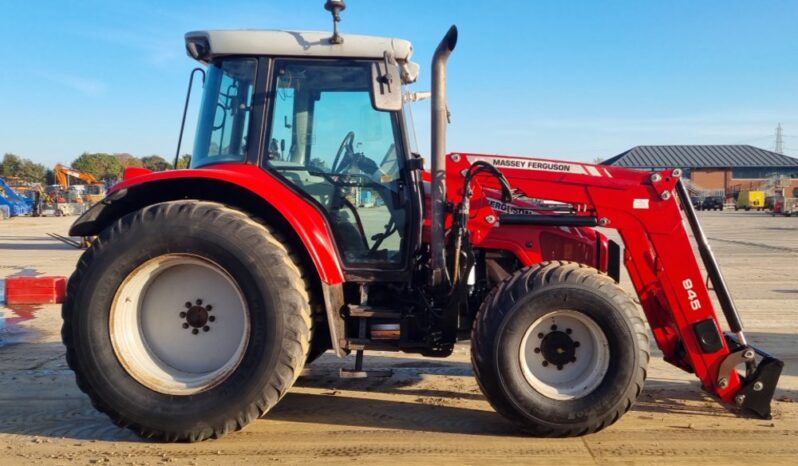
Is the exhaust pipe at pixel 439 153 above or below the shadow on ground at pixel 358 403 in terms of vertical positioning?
above

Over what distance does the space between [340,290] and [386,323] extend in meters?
0.37

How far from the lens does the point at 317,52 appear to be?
161 inches

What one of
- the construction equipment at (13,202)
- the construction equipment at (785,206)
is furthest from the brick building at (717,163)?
the construction equipment at (13,202)

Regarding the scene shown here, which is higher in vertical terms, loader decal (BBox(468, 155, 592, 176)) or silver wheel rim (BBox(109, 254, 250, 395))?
loader decal (BBox(468, 155, 592, 176))

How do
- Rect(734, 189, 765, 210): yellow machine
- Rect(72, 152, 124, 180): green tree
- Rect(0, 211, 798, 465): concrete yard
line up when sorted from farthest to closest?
1. Rect(72, 152, 124, 180): green tree
2. Rect(734, 189, 765, 210): yellow machine
3. Rect(0, 211, 798, 465): concrete yard

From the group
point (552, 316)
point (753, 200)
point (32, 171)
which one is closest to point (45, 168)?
point (32, 171)

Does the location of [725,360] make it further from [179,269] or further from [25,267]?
[25,267]

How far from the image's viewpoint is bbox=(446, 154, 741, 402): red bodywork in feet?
13.1

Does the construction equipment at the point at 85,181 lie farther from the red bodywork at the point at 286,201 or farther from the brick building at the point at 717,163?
the brick building at the point at 717,163

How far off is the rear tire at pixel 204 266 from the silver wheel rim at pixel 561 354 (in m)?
1.37

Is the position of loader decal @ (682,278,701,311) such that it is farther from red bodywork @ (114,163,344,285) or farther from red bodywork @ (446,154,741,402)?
red bodywork @ (114,163,344,285)

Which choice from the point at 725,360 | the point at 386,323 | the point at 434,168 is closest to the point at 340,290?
the point at 386,323

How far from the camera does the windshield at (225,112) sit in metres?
4.18

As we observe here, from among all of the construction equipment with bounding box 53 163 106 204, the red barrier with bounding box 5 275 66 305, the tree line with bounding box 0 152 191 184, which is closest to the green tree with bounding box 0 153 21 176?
the tree line with bounding box 0 152 191 184
